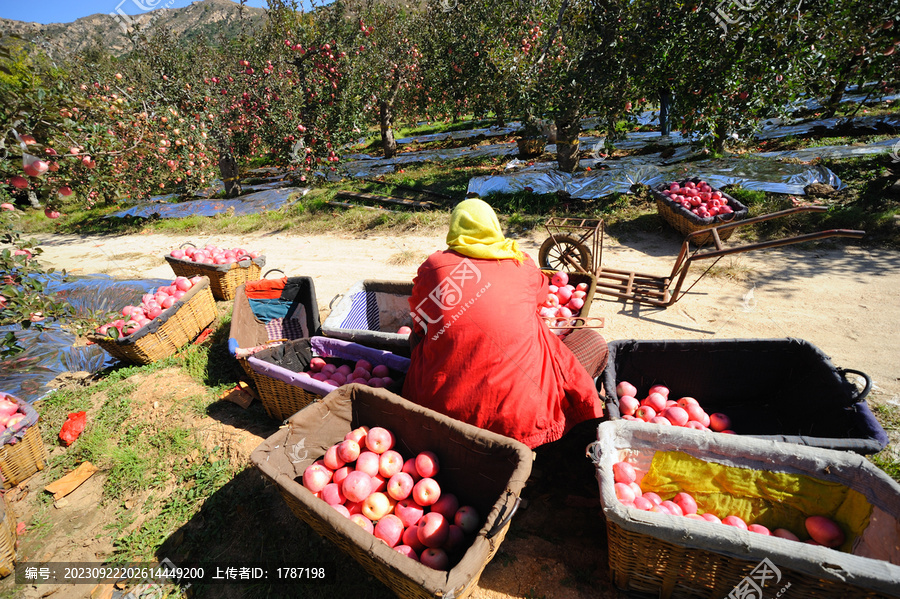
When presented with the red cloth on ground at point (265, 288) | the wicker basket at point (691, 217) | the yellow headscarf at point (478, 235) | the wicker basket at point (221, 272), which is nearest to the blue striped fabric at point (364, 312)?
the red cloth on ground at point (265, 288)

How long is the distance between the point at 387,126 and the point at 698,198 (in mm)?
12629

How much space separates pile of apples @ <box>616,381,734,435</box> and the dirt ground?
453 millimetres

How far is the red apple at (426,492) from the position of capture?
2387 millimetres

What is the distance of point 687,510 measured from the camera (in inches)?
95.6

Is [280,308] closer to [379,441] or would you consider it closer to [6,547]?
[6,547]

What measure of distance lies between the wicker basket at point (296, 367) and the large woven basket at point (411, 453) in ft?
1.54

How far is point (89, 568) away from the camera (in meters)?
2.89

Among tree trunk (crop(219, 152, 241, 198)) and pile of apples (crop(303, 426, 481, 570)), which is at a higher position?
tree trunk (crop(219, 152, 241, 198))

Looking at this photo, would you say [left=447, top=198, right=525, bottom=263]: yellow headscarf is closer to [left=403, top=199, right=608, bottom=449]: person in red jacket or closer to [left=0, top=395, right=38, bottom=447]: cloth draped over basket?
[left=403, top=199, right=608, bottom=449]: person in red jacket

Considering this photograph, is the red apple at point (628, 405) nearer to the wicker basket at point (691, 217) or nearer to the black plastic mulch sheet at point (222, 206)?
the wicker basket at point (691, 217)

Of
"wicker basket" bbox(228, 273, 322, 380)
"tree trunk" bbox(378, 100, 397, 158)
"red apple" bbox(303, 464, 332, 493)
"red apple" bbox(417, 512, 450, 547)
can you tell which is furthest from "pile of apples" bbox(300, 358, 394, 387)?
"tree trunk" bbox(378, 100, 397, 158)

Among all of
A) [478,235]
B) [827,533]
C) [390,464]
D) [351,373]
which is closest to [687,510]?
[827,533]

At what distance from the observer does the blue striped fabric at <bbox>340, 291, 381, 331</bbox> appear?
15.4 feet

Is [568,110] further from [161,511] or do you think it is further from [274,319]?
[161,511]
